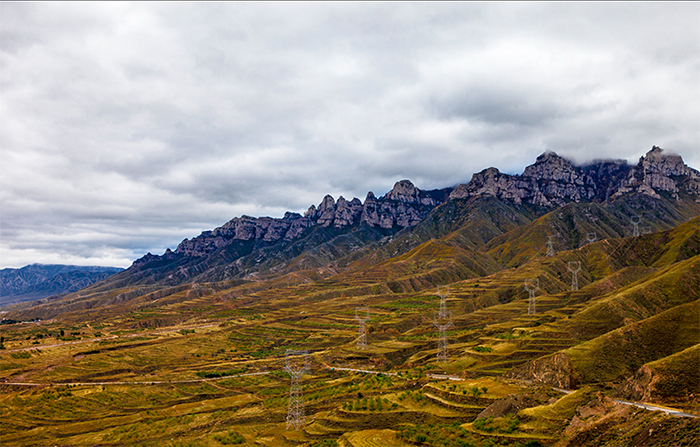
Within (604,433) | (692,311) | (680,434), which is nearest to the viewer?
(680,434)

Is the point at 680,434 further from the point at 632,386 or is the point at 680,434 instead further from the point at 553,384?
the point at 553,384

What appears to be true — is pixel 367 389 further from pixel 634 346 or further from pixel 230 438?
pixel 634 346

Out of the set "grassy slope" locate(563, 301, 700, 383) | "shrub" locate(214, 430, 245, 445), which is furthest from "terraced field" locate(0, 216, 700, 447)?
"grassy slope" locate(563, 301, 700, 383)

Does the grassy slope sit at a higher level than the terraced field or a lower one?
higher

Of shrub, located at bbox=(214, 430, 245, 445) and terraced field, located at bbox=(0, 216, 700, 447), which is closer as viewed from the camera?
terraced field, located at bbox=(0, 216, 700, 447)

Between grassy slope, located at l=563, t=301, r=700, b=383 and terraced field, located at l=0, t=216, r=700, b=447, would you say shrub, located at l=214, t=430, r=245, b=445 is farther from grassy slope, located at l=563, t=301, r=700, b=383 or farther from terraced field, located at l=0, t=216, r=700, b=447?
grassy slope, located at l=563, t=301, r=700, b=383

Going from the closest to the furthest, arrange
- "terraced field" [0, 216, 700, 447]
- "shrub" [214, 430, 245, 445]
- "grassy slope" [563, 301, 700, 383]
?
"terraced field" [0, 216, 700, 447] → "shrub" [214, 430, 245, 445] → "grassy slope" [563, 301, 700, 383]

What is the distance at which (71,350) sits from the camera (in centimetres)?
17475

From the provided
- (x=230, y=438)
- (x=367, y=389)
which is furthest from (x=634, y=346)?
(x=230, y=438)

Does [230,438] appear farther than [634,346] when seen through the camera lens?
No

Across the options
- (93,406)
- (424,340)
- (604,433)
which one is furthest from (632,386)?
(93,406)

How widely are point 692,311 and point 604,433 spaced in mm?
68810

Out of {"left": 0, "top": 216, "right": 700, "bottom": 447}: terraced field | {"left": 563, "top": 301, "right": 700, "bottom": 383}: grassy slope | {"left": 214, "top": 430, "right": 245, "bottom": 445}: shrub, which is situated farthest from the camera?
{"left": 563, "top": 301, "right": 700, "bottom": 383}: grassy slope

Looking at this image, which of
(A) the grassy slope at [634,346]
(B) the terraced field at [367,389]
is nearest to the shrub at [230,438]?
(B) the terraced field at [367,389]
